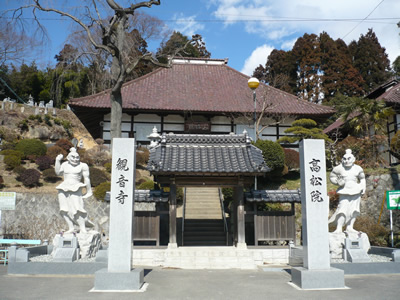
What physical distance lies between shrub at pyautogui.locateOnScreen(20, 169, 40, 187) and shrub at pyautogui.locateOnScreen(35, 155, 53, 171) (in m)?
1.51

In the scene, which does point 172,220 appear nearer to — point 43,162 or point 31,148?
point 43,162

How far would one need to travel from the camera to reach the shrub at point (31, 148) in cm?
2084

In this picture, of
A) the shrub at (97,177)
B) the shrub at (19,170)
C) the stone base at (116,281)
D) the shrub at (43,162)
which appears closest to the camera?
the stone base at (116,281)

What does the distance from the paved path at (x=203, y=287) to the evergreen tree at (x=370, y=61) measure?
3727cm

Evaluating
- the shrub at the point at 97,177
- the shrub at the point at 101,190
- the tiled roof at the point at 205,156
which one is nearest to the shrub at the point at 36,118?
the shrub at the point at 97,177

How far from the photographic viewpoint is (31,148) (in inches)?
824

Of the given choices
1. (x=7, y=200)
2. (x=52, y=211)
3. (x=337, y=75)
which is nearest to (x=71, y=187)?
(x=7, y=200)

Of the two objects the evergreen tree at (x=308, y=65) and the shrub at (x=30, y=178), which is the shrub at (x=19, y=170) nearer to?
the shrub at (x=30, y=178)

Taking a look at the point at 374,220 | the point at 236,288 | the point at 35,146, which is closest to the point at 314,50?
the point at 374,220

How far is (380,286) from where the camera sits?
7562mm

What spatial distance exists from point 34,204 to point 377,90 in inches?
953

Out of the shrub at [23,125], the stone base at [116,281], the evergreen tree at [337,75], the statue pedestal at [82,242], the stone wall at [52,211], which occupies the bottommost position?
the stone base at [116,281]

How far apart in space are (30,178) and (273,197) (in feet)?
42.5

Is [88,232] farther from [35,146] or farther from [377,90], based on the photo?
[377,90]
